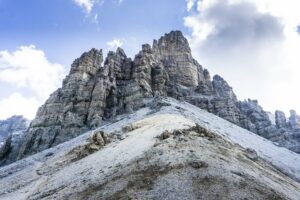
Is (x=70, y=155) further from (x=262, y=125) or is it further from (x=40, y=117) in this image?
(x=262, y=125)

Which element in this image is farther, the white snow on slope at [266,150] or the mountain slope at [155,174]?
the white snow on slope at [266,150]

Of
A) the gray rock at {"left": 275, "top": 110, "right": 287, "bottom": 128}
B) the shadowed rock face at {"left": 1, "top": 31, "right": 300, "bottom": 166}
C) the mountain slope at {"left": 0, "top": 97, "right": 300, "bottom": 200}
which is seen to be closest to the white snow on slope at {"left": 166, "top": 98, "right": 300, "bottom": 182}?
the mountain slope at {"left": 0, "top": 97, "right": 300, "bottom": 200}

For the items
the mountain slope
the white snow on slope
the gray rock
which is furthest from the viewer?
the gray rock

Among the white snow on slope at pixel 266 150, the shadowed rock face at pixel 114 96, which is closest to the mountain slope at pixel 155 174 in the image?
the white snow on slope at pixel 266 150

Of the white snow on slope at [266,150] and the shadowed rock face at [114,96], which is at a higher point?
the shadowed rock face at [114,96]

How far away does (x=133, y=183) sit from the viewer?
21.3 m

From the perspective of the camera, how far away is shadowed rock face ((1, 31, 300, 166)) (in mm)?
78375

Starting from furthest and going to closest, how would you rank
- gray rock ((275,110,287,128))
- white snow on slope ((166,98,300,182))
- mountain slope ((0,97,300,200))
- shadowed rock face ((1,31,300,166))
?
gray rock ((275,110,287,128)) → shadowed rock face ((1,31,300,166)) → white snow on slope ((166,98,300,182)) → mountain slope ((0,97,300,200))

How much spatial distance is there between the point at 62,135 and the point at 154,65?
138ft

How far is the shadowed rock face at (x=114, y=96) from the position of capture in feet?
257

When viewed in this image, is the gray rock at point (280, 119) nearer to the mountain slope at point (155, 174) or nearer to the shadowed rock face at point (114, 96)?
the shadowed rock face at point (114, 96)

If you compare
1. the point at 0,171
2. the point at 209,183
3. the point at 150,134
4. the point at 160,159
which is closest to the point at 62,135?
the point at 0,171

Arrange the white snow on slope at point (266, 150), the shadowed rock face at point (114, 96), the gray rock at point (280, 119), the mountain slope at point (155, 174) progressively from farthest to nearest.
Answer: the gray rock at point (280, 119)
the shadowed rock face at point (114, 96)
the white snow on slope at point (266, 150)
the mountain slope at point (155, 174)

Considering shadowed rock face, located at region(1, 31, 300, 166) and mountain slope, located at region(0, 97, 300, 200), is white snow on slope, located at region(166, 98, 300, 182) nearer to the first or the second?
mountain slope, located at region(0, 97, 300, 200)
